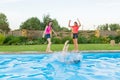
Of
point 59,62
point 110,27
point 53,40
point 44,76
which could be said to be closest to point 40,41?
point 53,40

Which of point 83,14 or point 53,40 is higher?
point 83,14

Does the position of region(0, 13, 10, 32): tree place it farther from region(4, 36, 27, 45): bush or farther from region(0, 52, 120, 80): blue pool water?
region(0, 52, 120, 80): blue pool water

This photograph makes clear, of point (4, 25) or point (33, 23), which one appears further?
point (33, 23)

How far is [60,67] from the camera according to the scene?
949 cm

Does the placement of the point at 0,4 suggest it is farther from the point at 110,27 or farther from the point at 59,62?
the point at 110,27

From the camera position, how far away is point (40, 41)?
27.2m

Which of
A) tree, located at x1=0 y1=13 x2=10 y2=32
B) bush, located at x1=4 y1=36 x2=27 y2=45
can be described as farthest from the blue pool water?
tree, located at x1=0 y1=13 x2=10 y2=32

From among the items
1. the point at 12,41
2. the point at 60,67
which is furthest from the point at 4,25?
the point at 60,67

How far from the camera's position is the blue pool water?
24.3 ft

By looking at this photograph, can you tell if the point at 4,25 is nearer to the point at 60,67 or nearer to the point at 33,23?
the point at 33,23

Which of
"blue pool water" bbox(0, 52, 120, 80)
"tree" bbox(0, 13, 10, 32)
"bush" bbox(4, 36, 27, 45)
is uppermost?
"tree" bbox(0, 13, 10, 32)

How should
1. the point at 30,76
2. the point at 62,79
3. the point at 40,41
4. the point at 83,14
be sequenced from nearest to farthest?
1. the point at 62,79
2. the point at 30,76
3. the point at 40,41
4. the point at 83,14

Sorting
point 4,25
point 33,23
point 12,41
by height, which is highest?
point 33,23

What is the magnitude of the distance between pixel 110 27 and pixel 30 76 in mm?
59933
